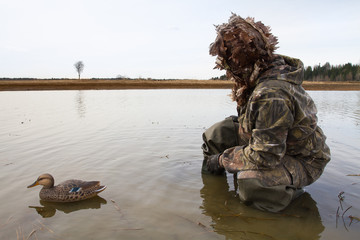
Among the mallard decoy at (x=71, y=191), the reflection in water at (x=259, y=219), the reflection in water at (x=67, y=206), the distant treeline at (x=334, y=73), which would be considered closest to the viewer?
the reflection in water at (x=259, y=219)

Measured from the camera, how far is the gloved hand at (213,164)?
13.0 feet

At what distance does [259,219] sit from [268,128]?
1.00m

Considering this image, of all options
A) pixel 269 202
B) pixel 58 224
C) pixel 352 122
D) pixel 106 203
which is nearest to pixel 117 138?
pixel 106 203

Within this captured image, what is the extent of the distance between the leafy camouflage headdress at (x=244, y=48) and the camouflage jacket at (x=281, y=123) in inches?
5.9

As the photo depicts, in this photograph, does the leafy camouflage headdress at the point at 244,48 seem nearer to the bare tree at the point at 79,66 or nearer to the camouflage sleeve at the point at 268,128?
the camouflage sleeve at the point at 268,128

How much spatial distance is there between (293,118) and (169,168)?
241 cm

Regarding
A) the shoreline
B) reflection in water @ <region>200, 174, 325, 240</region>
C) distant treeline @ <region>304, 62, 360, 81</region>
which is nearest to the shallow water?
reflection in water @ <region>200, 174, 325, 240</region>

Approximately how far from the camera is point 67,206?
11.5 ft

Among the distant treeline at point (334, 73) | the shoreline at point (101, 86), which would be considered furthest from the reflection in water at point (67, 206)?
the distant treeline at point (334, 73)

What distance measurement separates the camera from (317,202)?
347cm

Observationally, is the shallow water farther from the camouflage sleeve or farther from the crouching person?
the camouflage sleeve

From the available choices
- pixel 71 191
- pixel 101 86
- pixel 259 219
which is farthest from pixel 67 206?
pixel 101 86

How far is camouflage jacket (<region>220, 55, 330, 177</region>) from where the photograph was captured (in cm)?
291

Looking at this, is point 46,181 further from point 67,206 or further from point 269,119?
point 269,119
